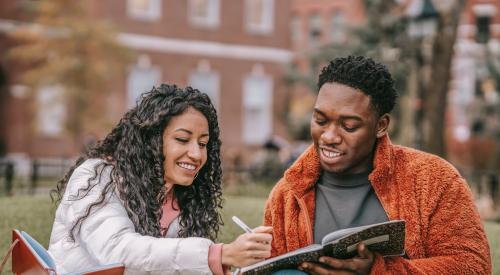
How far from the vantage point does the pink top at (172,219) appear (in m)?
2.86

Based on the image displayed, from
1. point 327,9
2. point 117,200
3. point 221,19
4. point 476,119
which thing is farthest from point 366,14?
point 327,9

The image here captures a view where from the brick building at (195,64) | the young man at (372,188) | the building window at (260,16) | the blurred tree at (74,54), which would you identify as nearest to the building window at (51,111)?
the brick building at (195,64)

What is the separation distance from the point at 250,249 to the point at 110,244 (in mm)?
543

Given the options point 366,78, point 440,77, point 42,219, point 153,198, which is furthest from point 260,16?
point 153,198

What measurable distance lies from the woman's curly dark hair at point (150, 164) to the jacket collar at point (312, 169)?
36 cm

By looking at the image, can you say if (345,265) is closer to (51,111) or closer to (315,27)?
(51,111)

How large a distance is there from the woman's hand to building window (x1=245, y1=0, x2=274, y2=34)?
24876 mm

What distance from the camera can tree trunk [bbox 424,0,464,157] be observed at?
40.6 feet

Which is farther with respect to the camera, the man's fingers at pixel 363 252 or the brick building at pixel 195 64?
the brick building at pixel 195 64

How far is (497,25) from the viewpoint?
31.8 metres

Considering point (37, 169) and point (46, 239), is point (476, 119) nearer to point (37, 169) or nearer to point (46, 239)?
point (37, 169)

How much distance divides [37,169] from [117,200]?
10.2m

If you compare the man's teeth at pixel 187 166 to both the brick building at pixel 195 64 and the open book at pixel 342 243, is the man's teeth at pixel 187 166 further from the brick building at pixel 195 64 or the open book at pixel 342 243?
the brick building at pixel 195 64

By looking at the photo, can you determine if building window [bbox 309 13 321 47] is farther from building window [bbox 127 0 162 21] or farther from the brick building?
building window [bbox 127 0 162 21]
